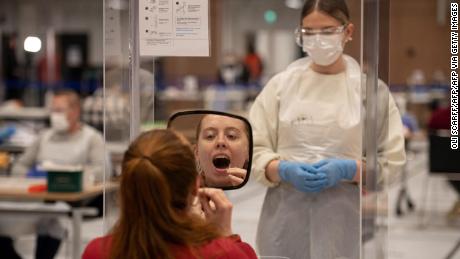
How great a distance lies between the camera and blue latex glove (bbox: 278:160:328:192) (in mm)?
2309

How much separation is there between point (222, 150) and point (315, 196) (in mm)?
369

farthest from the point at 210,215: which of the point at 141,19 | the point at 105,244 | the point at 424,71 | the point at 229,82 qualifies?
the point at 424,71

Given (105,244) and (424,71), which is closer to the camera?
(105,244)

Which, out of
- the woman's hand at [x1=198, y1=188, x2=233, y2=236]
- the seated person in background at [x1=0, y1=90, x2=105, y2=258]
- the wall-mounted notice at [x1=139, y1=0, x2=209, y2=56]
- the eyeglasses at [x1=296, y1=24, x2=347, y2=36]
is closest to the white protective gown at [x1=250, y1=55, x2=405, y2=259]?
the eyeglasses at [x1=296, y1=24, x2=347, y2=36]

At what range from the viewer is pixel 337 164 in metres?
2.30

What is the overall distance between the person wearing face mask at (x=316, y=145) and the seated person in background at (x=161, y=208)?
711 mm

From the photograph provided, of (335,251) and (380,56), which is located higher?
(380,56)

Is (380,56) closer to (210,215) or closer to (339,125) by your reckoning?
(339,125)

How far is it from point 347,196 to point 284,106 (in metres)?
0.35

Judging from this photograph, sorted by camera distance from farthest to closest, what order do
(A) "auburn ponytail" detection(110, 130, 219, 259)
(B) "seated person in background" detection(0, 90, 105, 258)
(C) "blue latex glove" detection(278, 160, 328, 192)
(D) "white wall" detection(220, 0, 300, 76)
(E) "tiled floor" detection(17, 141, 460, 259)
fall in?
(D) "white wall" detection(220, 0, 300, 76)
(E) "tiled floor" detection(17, 141, 460, 259)
(B) "seated person in background" detection(0, 90, 105, 258)
(C) "blue latex glove" detection(278, 160, 328, 192)
(A) "auburn ponytail" detection(110, 130, 219, 259)

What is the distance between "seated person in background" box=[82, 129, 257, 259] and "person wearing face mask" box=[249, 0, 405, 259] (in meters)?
0.71

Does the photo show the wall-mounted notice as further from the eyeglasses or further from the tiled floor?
the tiled floor

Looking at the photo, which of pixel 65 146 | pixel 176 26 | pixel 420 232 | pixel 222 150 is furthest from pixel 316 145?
pixel 420 232

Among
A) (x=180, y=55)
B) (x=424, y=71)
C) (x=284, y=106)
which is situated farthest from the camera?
(x=424, y=71)
